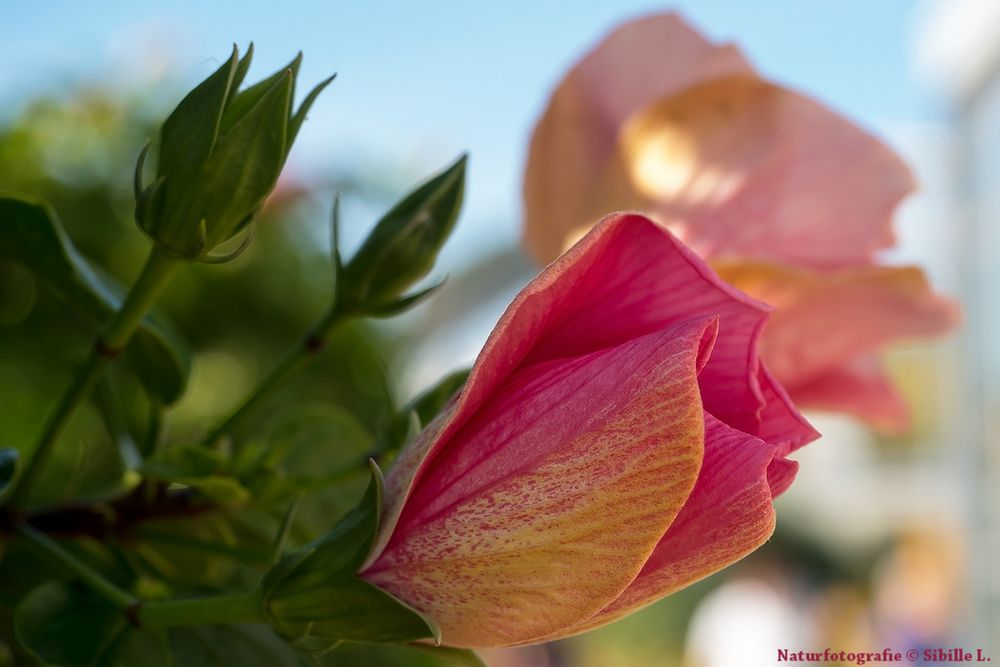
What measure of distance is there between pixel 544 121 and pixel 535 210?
22mm

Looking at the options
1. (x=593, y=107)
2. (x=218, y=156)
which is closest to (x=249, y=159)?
(x=218, y=156)

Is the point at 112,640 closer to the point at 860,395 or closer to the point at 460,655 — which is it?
the point at 460,655

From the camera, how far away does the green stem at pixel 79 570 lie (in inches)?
7.7

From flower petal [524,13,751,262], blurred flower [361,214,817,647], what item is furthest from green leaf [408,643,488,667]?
flower petal [524,13,751,262]

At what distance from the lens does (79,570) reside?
20cm

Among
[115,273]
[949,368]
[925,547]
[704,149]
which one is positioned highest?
[704,149]

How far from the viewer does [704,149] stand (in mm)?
248

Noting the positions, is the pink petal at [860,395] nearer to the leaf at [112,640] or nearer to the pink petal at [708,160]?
the pink petal at [708,160]

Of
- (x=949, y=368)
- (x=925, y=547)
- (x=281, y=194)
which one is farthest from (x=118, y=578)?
(x=925, y=547)

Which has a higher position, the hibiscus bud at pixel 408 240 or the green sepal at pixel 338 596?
the hibiscus bud at pixel 408 240

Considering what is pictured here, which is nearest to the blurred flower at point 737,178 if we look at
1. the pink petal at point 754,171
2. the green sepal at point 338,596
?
the pink petal at point 754,171

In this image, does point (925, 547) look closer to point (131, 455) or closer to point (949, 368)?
point (949, 368)

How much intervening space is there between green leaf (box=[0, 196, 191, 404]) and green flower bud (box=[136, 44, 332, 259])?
45 mm

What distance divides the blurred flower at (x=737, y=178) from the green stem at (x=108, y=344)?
10 cm
